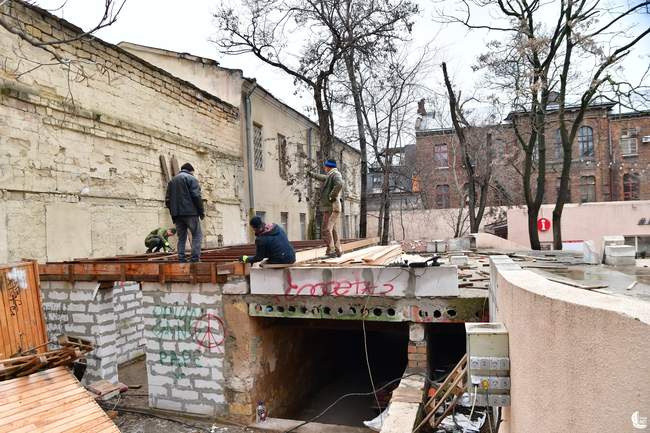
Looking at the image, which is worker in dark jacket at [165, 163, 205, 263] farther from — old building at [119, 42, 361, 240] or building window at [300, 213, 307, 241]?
building window at [300, 213, 307, 241]

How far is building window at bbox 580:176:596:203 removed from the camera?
29141mm

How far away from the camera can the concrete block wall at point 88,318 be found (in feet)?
24.7

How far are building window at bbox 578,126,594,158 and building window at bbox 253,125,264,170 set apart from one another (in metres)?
23.7

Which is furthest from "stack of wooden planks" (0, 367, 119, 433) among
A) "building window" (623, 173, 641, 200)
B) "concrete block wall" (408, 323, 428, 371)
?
"building window" (623, 173, 641, 200)

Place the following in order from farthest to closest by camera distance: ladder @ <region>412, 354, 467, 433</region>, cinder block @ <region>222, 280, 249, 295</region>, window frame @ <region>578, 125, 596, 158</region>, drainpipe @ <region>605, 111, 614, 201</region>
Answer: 1. window frame @ <region>578, 125, 596, 158</region>
2. drainpipe @ <region>605, 111, 614, 201</region>
3. cinder block @ <region>222, 280, 249, 295</region>
4. ladder @ <region>412, 354, 467, 433</region>

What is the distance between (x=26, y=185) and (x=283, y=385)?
6.32 metres

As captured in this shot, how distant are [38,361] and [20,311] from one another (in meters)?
0.99

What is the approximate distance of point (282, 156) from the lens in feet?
64.6

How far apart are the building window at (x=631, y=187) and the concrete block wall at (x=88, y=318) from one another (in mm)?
32873

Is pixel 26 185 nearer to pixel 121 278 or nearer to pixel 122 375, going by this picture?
pixel 121 278

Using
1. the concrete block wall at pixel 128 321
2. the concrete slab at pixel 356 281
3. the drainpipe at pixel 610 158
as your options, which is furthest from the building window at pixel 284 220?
the drainpipe at pixel 610 158

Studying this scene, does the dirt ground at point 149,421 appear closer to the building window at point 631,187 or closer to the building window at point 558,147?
the building window at point 558,147

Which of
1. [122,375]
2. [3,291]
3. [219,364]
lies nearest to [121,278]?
[3,291]
